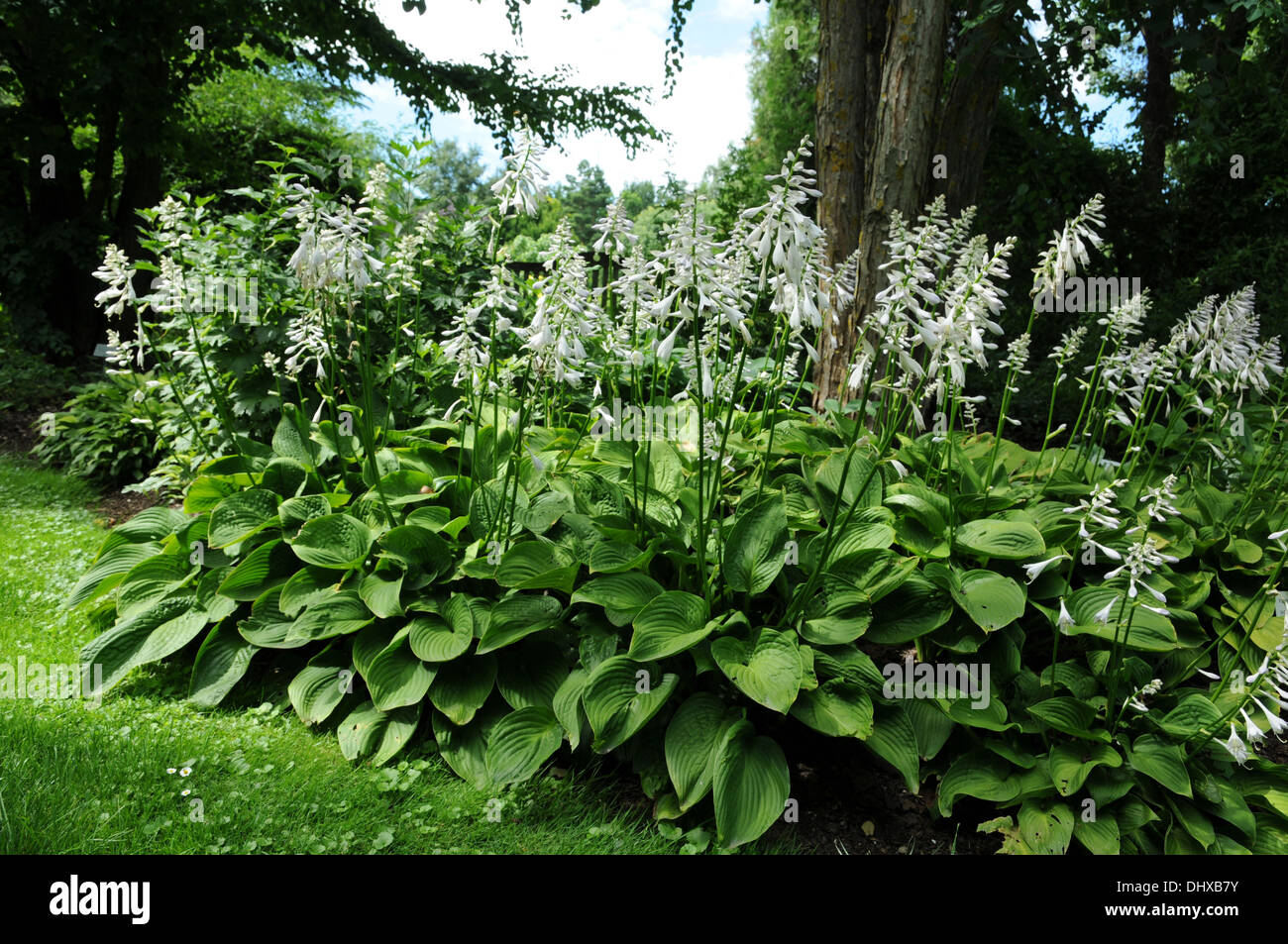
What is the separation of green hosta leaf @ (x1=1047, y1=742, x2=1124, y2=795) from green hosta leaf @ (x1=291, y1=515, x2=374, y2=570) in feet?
9.29

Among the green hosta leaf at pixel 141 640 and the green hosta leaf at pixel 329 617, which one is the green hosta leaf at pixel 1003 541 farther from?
the green hosta leaf at pixel 141 640

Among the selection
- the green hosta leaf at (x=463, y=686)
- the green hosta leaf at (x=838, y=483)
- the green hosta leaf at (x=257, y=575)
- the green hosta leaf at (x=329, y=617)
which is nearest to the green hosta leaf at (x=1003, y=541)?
the green hosta leaf at (x=838, y=483)

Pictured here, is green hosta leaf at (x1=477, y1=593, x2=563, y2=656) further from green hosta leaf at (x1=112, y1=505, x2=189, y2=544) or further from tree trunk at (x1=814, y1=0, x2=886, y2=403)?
tree trunk at (x1=814, y1=0, x2=886, y2=403)

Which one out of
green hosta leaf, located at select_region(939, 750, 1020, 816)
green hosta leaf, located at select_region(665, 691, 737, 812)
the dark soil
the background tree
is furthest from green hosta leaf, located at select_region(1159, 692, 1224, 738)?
the background tree

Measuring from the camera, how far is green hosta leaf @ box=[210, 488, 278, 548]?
3848 mm

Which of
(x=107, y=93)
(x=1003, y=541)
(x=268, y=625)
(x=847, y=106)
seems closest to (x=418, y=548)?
(x=268, y=625)

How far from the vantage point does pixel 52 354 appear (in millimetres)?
10711

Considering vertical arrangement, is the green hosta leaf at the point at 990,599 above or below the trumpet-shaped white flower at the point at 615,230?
below

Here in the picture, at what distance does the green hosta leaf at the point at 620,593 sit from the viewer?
306 centimetres

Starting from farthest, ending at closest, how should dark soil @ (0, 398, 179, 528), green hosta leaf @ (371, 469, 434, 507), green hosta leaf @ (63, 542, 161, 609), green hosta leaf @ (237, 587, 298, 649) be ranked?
dark soil @ (0, 398, 179, 528) → green hosta leaf @ (63, 542, 161, 609) → green hosta leaf @ (371, 469, 434, 507) → green hosta leaf @ (237, 587, 298, 649)

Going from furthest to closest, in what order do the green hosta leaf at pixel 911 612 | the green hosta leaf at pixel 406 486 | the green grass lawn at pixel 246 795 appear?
the green hosta leaf at pixel 406 486
the green hosta leaf at pixel 911 612
the green grass lawn at pixel 246 795

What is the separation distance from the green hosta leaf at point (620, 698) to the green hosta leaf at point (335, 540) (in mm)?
1279
